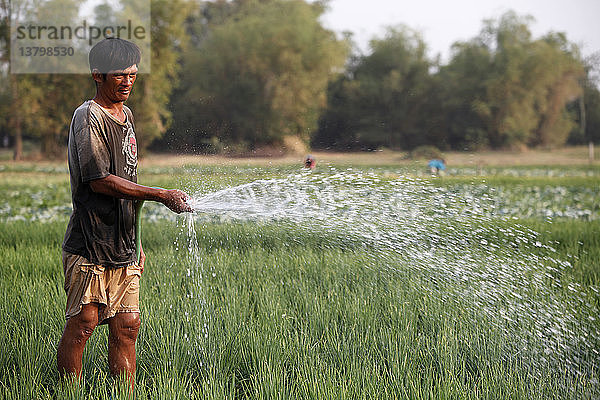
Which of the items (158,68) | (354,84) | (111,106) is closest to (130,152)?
(111,106)

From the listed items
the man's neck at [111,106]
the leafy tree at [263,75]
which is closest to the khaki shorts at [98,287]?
the man's neck at [111,106]

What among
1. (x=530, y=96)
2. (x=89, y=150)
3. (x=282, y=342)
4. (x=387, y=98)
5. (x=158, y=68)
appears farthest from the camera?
(x=387, y=98)

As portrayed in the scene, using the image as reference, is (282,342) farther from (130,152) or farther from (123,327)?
(130,152)

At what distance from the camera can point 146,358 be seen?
9.75 feet

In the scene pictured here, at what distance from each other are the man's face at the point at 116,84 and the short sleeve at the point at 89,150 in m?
0.14

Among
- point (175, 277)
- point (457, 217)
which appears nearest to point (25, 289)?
A: point (175, 277)

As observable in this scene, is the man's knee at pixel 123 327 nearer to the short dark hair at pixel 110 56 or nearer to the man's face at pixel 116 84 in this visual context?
the man's face at pixel 116 84

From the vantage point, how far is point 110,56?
231cm

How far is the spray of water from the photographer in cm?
314

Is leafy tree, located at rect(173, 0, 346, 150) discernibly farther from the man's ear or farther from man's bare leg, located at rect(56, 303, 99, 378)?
man's bare leg, located at rect(56, 303, 99, 378)

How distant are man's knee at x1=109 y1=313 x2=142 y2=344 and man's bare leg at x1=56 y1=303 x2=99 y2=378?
0.09m

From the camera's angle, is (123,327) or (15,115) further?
(15,115)

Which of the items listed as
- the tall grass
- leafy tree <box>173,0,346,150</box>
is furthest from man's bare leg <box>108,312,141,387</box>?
leafy tree <box>173,0,346,150</box>

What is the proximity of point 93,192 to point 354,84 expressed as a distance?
3703 centimetres
